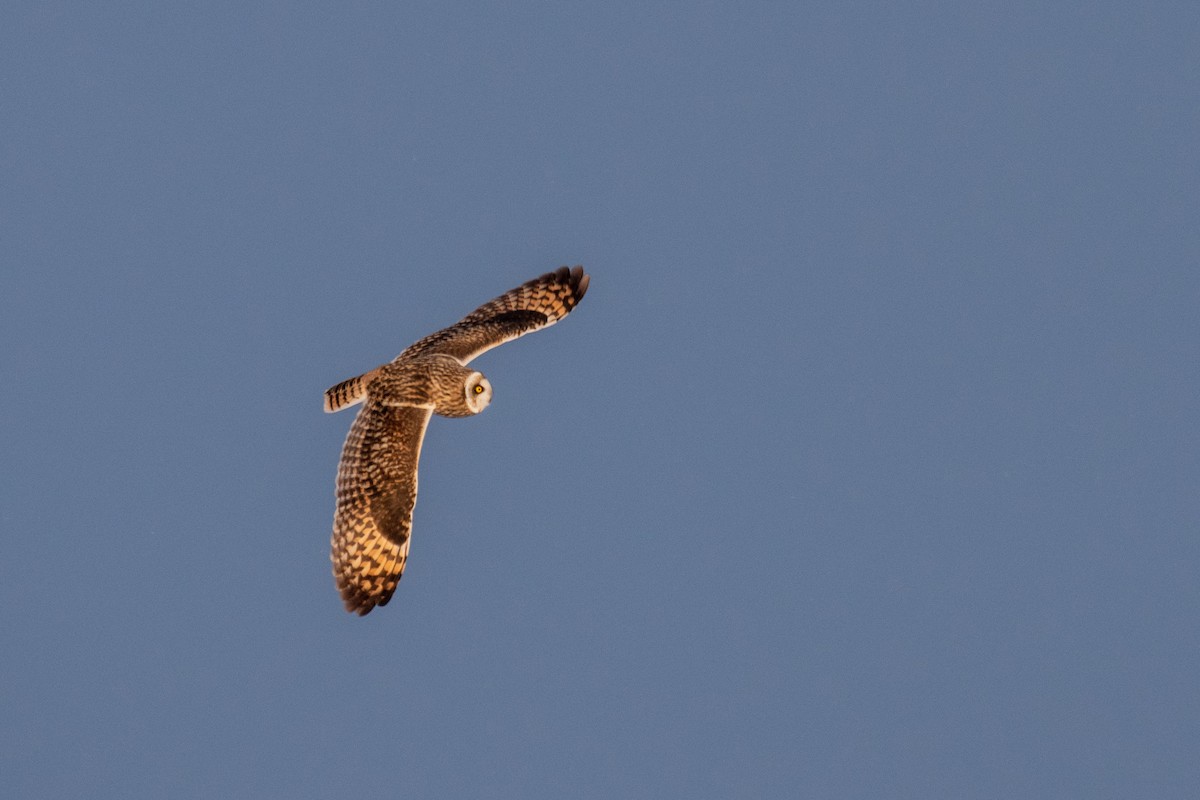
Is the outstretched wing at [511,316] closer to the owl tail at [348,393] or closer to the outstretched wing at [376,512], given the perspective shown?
the owl tail at [348,393]

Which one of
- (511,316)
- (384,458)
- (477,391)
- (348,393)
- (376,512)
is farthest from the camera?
(511,316)

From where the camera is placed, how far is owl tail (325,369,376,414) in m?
19.3

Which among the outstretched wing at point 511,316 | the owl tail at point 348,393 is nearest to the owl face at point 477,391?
the outstretched wing at point 511,316

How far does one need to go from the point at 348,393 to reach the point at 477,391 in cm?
122

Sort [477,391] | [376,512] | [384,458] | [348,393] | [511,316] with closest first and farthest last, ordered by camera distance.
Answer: [376,512]
[384,458]
[477,391]
[348,393]
[511,316]

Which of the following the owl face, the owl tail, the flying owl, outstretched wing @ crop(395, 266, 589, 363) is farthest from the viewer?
outstretched wing @ crop(395, 266, 589, 363)

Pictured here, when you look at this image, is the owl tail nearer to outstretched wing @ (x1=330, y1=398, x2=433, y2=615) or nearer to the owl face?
outstretched wing @ (x1=330, y1=398, x2=433, y2=615)

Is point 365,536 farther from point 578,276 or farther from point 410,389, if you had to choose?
point 578,276

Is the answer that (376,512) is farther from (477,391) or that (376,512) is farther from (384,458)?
(477,391)

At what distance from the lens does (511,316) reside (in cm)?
2072

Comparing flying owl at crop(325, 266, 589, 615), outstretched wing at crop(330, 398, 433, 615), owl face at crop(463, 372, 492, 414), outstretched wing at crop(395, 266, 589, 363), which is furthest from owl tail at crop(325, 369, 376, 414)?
owl face at crop(463, 372, 492, 414)

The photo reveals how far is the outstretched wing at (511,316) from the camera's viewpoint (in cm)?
2009

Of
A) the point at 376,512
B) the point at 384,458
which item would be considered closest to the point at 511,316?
the point at 384,458

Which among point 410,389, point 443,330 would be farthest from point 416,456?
point 443,330
